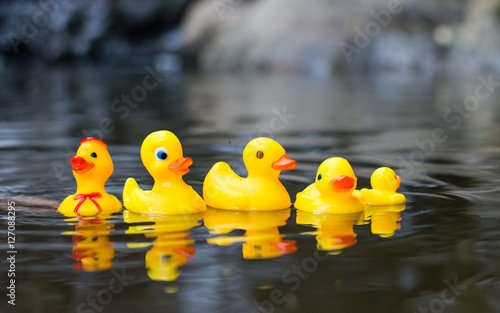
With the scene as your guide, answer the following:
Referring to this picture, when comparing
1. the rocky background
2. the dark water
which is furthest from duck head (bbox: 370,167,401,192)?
the rocky background

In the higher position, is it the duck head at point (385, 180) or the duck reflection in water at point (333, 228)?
the duck head at point (385, 180)

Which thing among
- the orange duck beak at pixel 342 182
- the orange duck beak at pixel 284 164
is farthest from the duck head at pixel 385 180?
the orange duck beak at pixel 284 164

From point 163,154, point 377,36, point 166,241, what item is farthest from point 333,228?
point 377,36

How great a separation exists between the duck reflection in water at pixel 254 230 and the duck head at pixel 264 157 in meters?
0.21

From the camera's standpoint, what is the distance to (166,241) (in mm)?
2707

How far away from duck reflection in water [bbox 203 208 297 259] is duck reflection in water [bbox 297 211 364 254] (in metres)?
0.11

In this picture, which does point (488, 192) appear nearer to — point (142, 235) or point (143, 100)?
point (142, 235)

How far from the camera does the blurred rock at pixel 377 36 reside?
1448 cm

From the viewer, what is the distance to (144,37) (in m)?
19.0

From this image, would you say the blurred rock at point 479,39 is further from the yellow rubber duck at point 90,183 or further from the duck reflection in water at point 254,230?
the yellow rubber duck at point 90,183

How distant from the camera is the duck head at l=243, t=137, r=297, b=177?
3.26 metres

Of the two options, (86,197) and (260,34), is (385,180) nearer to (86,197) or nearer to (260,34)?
(86,197)

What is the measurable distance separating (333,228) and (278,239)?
0.32 meters

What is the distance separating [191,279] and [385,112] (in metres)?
6.17
